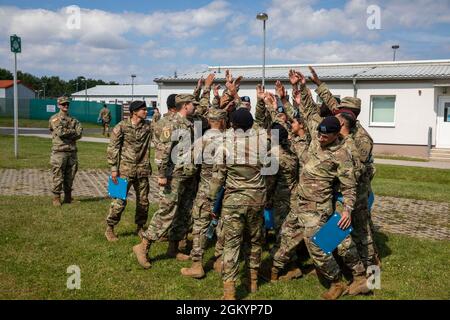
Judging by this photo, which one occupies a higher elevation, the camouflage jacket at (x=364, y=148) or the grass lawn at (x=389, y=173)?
the camouflage jacket at (x=364, y=148)

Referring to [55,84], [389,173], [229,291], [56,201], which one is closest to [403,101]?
[389,173]

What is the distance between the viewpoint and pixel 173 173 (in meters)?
6.21

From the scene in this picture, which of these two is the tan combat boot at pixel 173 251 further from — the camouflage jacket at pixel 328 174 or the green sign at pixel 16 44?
the green sign at pixel 16 44

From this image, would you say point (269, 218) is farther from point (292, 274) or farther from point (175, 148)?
point (175, 148)

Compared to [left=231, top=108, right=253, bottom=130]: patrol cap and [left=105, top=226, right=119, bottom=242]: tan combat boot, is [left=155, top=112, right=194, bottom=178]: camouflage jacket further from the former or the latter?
[left=105, top=226, right=119, bottom=242]: tan combat boot

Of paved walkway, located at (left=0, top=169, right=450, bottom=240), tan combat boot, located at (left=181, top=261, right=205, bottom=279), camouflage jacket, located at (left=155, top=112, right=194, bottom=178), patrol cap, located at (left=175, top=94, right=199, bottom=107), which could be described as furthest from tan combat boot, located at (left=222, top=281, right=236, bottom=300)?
paved walkway, located at (left=0, top=169, right=450, bottom=240)

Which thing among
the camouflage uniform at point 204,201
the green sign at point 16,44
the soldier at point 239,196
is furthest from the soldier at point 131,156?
the green sign at point 16,44

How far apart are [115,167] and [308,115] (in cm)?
309

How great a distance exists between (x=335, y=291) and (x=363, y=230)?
3.61 feet

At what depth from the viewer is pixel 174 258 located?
259 inches

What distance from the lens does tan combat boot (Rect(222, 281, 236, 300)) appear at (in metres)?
5.03

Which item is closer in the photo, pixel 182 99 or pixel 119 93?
pixel 182 99

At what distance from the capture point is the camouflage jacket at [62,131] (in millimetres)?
9711

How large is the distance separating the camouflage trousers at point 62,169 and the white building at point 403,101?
1599cm
